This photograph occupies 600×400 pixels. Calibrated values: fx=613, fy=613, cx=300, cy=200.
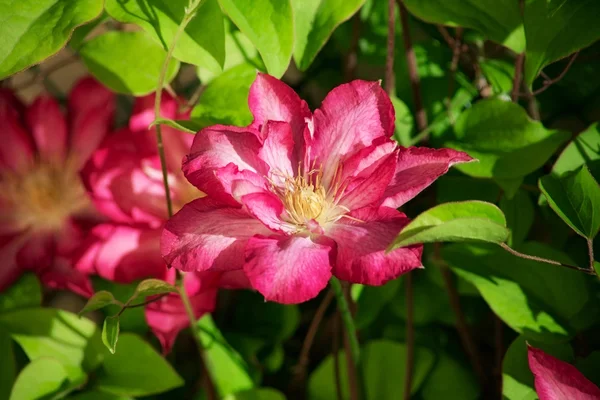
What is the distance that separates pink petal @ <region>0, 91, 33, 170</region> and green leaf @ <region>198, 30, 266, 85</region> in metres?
0.20

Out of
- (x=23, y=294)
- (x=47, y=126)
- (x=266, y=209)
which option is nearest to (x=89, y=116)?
(x=47, y=126)

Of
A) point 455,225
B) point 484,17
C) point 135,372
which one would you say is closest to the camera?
point 455,225

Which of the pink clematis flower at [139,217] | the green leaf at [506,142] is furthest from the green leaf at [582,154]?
the pink clematis flower at [139,217]

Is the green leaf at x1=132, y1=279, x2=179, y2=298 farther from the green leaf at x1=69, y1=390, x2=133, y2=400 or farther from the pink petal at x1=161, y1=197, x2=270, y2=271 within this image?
the green leaf at x1=69, y1=390, x2=133, y2=400

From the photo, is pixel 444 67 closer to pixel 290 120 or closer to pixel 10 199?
pixel 290 120

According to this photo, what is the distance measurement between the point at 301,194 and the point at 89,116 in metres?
0.24

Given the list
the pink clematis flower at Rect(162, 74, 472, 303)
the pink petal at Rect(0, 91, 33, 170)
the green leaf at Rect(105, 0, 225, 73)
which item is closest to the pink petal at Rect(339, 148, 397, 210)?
the pink clematis flower at Rect(162, 74, 472, 303)

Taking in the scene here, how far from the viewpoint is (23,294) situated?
50 cm

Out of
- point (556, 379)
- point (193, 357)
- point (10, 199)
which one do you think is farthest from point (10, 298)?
point (556, 379)

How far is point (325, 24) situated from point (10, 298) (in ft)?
1.13

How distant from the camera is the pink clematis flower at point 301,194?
295mm

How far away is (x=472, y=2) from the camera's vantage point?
1.19 ft

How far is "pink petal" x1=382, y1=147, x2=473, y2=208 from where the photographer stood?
12.1 inches

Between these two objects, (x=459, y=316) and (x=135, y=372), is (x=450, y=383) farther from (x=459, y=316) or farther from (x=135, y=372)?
(x=135, y=372)
